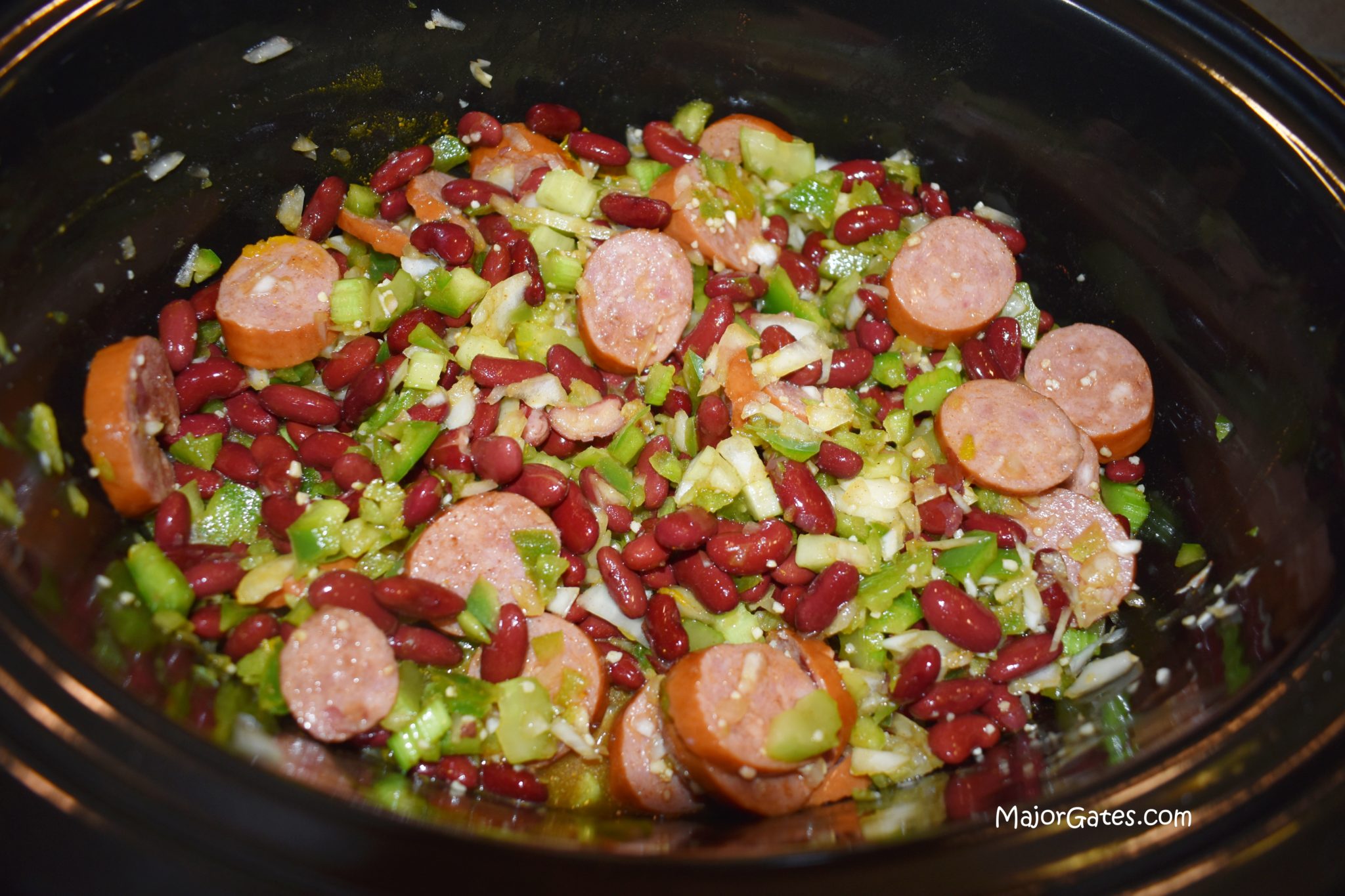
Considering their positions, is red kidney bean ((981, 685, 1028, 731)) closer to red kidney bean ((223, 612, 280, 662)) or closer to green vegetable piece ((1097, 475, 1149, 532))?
green vegetable piece ((1097, 475, 1149, 532))

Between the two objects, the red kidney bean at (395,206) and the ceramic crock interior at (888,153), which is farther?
the red kidney bean at (395,206)

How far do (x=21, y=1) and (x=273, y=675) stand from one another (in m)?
1.48

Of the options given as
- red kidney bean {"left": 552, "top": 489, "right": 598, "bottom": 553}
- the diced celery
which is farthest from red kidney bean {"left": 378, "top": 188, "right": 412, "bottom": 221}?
red kidney bean {"left": 552, "top": 489, "right": 598, "bottom": 553}

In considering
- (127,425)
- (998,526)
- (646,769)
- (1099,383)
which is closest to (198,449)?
(127,425)

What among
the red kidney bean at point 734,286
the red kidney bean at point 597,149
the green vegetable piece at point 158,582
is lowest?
the green vegetable piece at point 158,582

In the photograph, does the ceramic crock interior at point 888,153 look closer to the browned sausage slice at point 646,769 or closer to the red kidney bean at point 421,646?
the browned sausage slice at point 646,769

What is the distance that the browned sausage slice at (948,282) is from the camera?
8.38 feet

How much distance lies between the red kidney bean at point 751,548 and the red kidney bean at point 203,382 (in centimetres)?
124

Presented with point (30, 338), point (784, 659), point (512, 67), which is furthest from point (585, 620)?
point (512, 67)

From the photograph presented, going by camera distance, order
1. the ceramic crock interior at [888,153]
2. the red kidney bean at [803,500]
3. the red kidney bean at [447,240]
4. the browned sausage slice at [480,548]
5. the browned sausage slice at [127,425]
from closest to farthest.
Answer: the ceramic crock interior at [888,153]
the browned sausage slice at [127,425]
the browned sausage slice at [480,548]
the red kidney bean at [803,500]
the red kidney bean at [447,240]

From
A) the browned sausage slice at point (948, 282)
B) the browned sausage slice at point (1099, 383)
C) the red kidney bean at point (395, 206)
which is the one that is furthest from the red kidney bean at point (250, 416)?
the browned sausage slice at point (1099, 383)

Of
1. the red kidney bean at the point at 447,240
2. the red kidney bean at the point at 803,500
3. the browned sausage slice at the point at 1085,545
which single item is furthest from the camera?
the red kidney bean at the point at 447,240

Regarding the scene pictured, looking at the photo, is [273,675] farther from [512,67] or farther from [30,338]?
[512,67]

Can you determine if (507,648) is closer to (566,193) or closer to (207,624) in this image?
(207,624)
